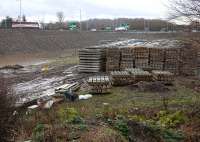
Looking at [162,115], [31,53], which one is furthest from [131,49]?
[31,53]

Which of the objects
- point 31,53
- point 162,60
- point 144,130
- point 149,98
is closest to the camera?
point 144,130

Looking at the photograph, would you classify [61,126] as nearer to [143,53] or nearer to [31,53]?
[143,53]

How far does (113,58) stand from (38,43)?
137ft

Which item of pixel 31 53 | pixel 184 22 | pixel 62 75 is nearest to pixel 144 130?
pixel 184 22

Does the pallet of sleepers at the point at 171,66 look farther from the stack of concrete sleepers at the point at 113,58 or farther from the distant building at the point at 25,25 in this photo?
the distant building at the point at 25,25

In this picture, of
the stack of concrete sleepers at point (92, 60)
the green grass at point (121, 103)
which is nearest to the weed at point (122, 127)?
the green grass at point (121, 103)

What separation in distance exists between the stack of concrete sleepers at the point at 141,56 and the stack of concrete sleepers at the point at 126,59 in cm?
28

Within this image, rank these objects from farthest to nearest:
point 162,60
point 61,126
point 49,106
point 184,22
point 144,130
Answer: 1. point 162,60
2. point 49,106
3. point 184,22
4. point 144,130
5. point 61,126

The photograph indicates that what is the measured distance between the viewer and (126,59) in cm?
2773

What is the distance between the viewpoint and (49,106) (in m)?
17.4

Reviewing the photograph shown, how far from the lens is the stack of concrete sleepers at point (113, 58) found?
1094 inches

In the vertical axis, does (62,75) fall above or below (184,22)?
below

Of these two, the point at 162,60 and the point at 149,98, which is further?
the point at 162,60

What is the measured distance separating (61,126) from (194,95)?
33.7ft
